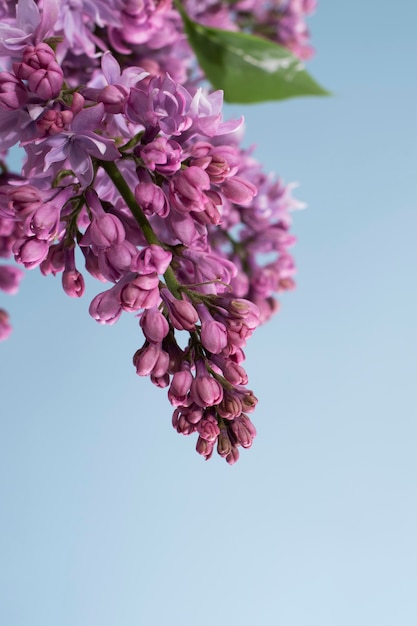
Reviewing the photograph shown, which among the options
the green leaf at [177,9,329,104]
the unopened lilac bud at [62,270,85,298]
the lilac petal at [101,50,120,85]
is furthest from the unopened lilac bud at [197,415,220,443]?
the green leaf at [177,9,329,104]

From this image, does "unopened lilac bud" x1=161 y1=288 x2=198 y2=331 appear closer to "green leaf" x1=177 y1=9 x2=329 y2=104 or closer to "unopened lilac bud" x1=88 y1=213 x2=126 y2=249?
"unopened lilac bud" x1=88 y1=213 x2=126 y2=249

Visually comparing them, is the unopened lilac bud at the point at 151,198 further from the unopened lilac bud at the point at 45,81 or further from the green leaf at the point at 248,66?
the green leaf at the point at 248,66

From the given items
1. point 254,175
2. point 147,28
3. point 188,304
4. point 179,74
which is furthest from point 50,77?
point 254,175

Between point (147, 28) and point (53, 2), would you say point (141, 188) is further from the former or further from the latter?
point (147, 28)

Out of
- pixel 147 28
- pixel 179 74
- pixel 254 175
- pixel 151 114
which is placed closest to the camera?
pixel 151 114

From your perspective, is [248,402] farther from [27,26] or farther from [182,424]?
[27,26]

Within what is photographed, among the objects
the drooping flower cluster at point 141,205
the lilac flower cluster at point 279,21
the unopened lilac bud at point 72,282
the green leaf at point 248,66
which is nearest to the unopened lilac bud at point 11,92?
the drooping flower cluster at point 141,205

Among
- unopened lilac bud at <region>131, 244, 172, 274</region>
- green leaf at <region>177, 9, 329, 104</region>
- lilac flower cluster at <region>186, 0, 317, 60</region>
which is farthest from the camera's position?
lilac flower cluster at <region>186, 0, 317, 60</region>
